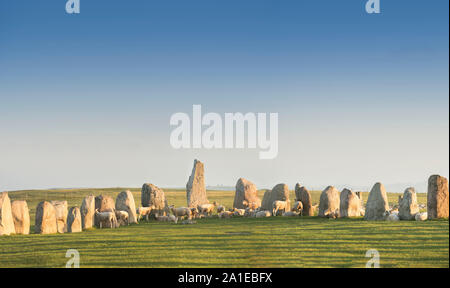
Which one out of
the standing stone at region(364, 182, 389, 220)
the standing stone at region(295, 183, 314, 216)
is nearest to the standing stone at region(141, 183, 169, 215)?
the standing stone at region(295, 183, 314, 216)

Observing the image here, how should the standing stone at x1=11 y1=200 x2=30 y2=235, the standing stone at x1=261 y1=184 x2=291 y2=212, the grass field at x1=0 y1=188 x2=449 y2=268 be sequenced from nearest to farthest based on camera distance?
1. the grass field at x1=0 y1=188 x2=449 y2=268
2. the standing stone at x1=11 y1=200 x2=30 y2=235
3. the standing stone at x1=261 y1=184 x2=291 y2=212

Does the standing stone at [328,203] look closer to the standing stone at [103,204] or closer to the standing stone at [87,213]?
the standing stone at [103,204]

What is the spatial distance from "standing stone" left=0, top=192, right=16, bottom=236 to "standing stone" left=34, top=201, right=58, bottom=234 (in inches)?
47.5

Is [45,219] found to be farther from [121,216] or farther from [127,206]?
[127,206]

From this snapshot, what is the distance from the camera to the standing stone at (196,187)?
3900cm

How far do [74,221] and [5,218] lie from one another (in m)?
3.23

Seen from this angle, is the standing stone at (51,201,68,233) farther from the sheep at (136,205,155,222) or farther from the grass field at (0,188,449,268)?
the sheep at (136,205,155,222)

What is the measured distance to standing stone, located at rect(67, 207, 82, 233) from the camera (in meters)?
24.4

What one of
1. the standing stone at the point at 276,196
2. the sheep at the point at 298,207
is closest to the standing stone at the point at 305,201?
the sheep at the point at 298,207

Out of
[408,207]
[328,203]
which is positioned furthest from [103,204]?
[408,207]

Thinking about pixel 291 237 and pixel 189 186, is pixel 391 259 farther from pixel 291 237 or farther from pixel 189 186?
pixel 189 186

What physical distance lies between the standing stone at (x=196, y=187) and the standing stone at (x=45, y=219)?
1578 centimetres
